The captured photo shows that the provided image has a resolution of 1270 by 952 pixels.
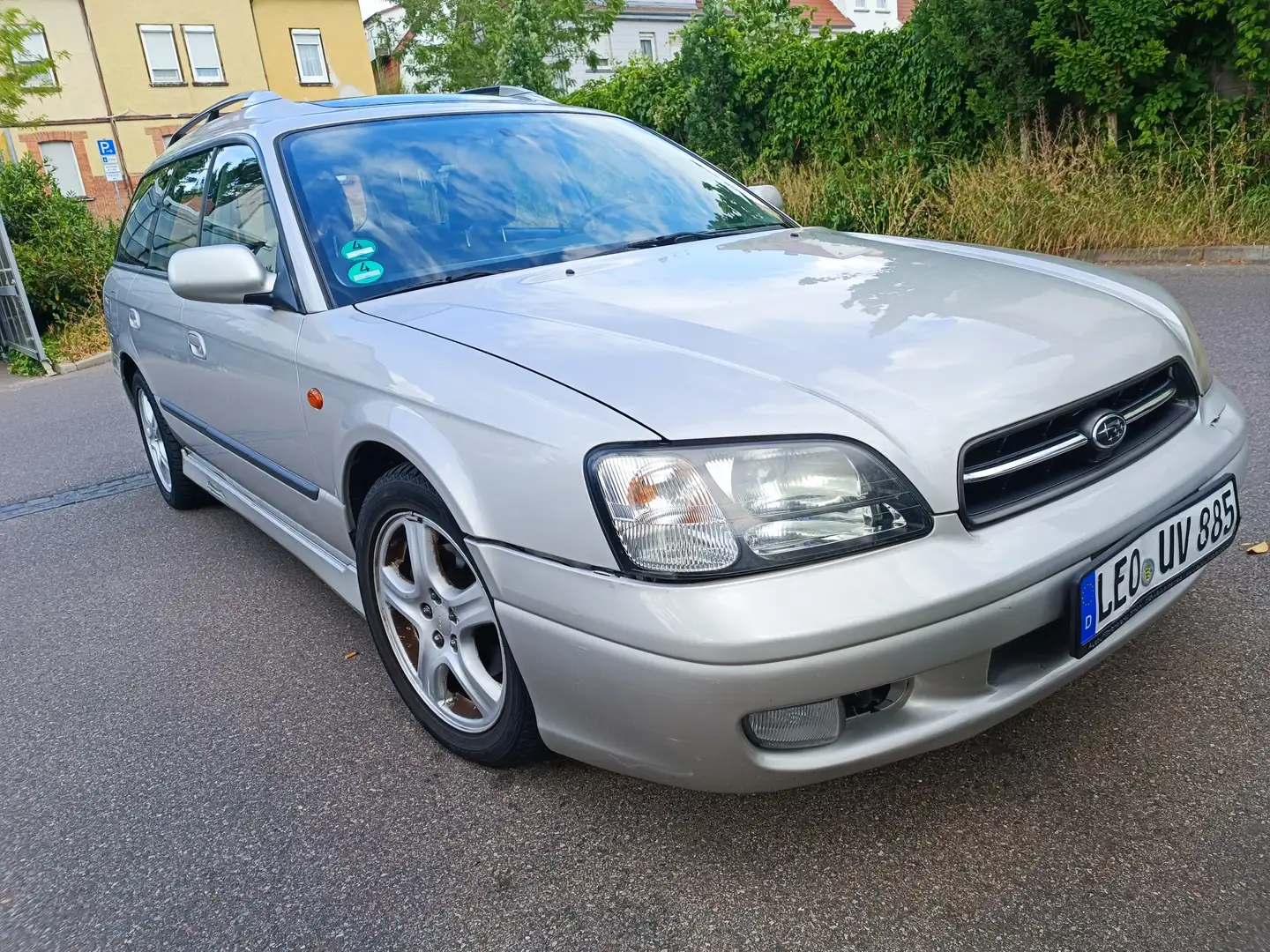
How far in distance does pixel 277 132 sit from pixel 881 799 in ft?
8.17

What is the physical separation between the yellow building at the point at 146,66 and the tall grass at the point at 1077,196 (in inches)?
1044

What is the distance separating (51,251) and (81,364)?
199 cm

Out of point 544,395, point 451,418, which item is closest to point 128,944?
point 451,418

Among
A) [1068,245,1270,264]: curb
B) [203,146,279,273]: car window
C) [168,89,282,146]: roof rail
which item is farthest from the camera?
[1068,245,1270,264]: curb

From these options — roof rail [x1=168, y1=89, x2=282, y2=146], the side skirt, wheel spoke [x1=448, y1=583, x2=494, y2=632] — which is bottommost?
the side skirt

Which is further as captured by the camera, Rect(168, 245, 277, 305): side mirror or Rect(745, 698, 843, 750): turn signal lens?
Rect(168, 245, 277, 305): side mirror

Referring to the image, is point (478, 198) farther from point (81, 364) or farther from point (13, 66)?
point (13, 66)

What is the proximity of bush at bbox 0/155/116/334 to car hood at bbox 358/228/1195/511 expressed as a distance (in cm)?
1068

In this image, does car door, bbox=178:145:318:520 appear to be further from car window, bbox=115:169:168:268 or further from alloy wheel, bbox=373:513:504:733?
car window, bbox=115:169:168:268

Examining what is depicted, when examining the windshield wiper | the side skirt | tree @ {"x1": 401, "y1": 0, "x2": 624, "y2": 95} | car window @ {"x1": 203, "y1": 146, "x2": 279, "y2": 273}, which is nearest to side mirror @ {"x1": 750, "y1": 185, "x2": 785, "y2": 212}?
the windshield wiper

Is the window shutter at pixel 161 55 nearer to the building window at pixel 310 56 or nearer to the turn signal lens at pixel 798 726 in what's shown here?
the building window at pixel 310 56

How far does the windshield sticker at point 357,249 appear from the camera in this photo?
2.57m

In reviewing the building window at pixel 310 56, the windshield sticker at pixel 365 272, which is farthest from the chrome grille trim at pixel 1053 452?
the building window at pixel 310 56

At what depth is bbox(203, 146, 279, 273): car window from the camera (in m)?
2.75
